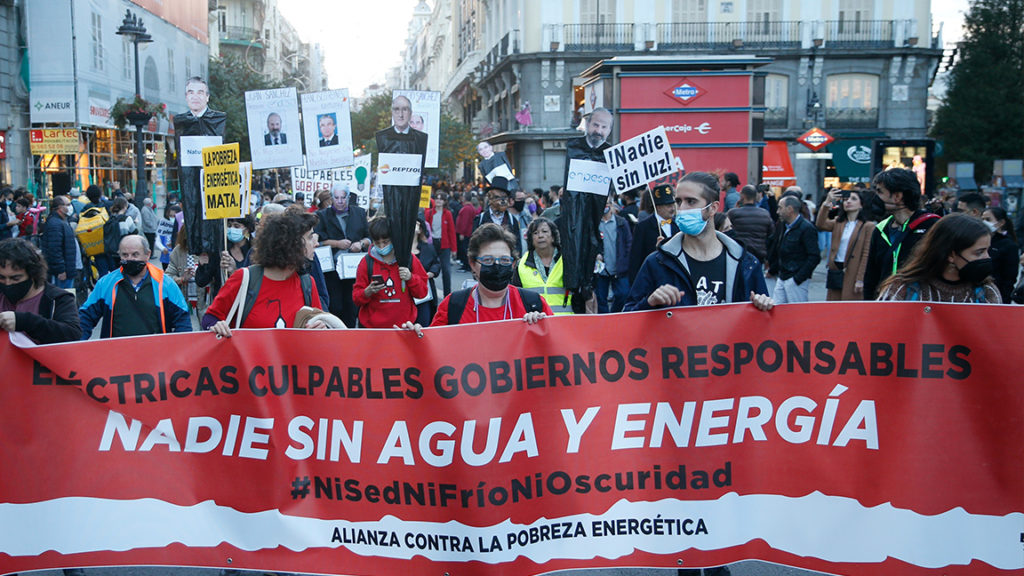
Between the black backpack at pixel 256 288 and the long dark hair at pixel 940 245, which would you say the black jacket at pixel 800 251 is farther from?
the black backpack at pixel 256 288

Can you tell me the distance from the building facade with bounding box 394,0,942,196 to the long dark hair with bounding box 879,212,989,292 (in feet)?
119

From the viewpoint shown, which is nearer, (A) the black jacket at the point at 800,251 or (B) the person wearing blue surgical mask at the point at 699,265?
(B) the person wearing blue surgical mask at the point at 699,265

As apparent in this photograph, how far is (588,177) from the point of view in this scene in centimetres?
938

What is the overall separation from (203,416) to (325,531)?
28.3 inches

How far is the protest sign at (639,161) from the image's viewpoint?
8.91 meters

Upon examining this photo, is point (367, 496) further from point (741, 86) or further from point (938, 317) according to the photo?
point (741, 86)

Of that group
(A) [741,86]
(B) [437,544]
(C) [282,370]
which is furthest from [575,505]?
(A) [741,86]

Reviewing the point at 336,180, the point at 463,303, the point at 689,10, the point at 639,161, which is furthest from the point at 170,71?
the point at 463,303

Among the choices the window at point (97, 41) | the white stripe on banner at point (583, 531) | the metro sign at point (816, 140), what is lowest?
the white stripe on banner at point (583, 531)

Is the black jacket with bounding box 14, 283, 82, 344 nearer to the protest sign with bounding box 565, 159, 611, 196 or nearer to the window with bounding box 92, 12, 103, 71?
the protest sign with bounding box 565, 159, 611, 196

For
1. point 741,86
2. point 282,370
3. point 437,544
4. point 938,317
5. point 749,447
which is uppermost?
point 741,86

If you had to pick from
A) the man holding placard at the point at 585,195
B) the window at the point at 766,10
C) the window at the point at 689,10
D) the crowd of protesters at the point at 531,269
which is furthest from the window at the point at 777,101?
the man holding placard at the point at 585,195

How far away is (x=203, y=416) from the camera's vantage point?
4035mm

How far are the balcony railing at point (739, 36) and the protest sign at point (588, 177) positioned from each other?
33438 mm
